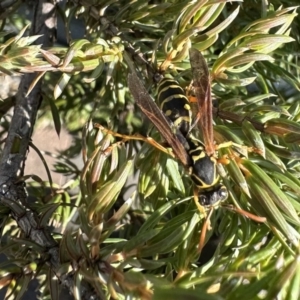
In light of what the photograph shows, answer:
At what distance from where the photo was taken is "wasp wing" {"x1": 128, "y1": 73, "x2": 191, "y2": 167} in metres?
0.49

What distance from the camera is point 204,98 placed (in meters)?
0.48

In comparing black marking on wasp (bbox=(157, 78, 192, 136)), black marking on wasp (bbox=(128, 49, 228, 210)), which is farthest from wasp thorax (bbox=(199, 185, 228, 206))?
black marking on wasp (bbox=(157, 78, 192, 136))

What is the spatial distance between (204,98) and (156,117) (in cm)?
6

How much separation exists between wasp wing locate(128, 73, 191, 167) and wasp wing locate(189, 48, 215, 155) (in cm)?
3

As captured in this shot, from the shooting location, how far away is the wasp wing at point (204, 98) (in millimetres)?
465

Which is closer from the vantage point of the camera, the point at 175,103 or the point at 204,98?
the point at 204,98

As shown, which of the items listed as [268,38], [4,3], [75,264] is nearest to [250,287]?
[75,264]

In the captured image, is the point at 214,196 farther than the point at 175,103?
No

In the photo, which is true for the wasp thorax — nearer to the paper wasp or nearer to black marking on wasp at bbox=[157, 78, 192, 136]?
the paper wasp

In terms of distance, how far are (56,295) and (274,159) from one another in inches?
9.3

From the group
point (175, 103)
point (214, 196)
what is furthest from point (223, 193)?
point (175, 103)

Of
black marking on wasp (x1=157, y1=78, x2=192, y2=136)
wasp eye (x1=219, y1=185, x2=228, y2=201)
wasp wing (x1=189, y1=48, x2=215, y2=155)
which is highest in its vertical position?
wasp wing (x1=189, y1=48, x2=215, y2=155)

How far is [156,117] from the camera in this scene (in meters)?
0.50

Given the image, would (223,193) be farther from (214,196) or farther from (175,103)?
(175,103)
